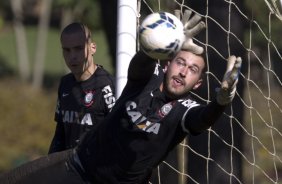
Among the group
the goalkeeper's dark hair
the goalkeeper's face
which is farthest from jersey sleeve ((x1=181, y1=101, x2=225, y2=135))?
the goalkeeper's dark hair

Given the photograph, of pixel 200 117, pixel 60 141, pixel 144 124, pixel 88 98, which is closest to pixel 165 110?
pixel 144 124

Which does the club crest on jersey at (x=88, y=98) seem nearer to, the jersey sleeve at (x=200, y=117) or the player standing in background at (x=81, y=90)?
the player standing in background at (x=81, y=90)

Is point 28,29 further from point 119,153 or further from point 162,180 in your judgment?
point 119,153

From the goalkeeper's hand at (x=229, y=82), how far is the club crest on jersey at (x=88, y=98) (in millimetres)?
1378

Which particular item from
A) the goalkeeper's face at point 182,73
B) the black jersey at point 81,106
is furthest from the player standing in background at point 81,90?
the goalkeeper's face at point 182,73

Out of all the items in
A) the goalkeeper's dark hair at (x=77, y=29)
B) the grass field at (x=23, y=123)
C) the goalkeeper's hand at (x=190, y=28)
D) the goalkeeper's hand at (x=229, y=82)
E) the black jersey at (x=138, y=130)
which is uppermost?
the goalkeeper's hand at (x=190, y=28)

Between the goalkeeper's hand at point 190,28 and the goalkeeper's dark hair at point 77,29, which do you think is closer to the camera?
the goalkeeper's hand at point 190,28

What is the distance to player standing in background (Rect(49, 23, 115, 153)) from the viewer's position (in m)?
6.63

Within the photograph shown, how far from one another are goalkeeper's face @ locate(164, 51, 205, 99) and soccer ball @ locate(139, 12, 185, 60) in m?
0.31

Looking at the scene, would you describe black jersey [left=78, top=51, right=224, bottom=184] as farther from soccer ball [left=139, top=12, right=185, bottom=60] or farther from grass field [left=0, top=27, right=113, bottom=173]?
→ grass field [left=0, top=27, right=113, bottom=173]

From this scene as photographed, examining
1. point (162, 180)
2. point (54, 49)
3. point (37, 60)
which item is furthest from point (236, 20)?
point (54, 49)

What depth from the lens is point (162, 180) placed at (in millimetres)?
8383

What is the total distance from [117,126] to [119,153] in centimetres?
15

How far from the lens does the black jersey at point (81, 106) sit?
6.63 m
